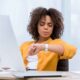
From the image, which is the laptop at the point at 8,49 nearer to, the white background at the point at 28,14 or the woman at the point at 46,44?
the woman at the point at 46,44

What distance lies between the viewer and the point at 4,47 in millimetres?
1299

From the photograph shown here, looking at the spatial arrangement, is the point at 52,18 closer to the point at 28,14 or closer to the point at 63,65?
the point at 63,65

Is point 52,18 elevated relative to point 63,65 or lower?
elevated

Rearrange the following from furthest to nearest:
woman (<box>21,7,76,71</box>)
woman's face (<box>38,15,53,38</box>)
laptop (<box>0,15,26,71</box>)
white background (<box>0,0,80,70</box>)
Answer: white background (<box>0,0,80,70</box>) → woman's face (<box>38,15,53,38</box>) → woman (<box>21,7,76,71</box>) → laptop (<box>0,15,26,71</box>)

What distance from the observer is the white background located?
2787 mm

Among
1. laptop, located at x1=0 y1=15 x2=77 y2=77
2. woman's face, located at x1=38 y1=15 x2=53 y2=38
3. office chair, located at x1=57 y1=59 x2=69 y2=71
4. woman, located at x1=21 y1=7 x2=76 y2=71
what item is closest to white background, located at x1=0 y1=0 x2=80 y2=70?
woman, located at x1=21 y1=7 x2=76 y2=71

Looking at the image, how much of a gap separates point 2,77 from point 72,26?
1.92m

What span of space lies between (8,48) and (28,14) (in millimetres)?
1531

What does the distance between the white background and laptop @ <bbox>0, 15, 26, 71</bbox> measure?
57.0 inches

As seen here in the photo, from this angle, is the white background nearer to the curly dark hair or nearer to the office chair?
the curly dark hair

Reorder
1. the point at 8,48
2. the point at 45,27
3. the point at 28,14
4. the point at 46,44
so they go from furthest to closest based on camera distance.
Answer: the point at 28,14 → the point at 45,27 → the point at 46,44 → the point at 8,48

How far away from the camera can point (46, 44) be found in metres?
1.80

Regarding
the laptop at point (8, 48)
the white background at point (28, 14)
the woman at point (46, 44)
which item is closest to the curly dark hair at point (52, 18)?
the woman at point (46, 44)

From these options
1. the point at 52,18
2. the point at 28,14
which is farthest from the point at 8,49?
the point at 28,14
